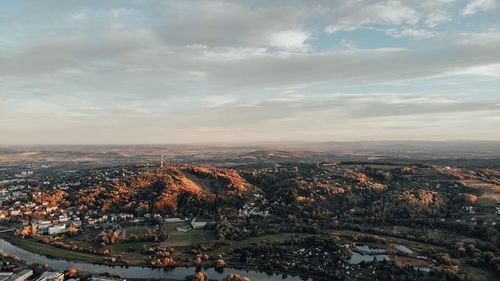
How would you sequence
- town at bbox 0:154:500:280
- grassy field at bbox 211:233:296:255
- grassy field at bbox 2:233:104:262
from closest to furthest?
town at bbox 0:154:500:280
grassy field at bbox 2:233:104:262
grassy field at bbox 211:233:296:255

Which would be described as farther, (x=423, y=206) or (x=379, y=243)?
(x=423, y=206)

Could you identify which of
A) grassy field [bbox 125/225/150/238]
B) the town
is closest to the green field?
the town

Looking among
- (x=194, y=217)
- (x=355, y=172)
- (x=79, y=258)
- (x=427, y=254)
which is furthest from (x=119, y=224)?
(x=355, y=172)

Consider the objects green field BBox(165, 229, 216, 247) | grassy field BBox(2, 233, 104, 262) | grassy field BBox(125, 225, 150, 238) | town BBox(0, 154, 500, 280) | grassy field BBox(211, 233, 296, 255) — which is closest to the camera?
town BBox(0, 154, 500, 280)

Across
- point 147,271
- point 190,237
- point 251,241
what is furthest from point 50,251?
point 251,241

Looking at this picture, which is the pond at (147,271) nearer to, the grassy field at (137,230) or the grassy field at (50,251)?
the grassy field at (50,251)

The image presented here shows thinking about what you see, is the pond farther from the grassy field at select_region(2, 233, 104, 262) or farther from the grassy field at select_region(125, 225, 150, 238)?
the grassy field at select_region(125, 225, 150, 238)

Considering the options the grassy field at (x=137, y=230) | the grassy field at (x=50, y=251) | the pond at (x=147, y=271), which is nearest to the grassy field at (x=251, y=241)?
the pond at (x=147, y=271)

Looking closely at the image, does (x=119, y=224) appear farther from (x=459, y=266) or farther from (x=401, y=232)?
(x=459, y=266)
